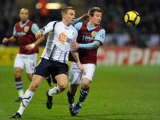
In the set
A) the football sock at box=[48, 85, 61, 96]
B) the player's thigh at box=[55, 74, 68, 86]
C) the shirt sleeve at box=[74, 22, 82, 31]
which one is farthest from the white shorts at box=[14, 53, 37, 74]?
the player's thigh at box=[55, 74, 68, 86]

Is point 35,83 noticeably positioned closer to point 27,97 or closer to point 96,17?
point 27,97

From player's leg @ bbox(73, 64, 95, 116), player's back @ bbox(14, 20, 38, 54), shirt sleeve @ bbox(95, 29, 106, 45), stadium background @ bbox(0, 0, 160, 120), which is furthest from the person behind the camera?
player's back @ bbox(14, 20, 38, 54)

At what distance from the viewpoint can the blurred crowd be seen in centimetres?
3728

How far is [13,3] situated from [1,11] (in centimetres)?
203

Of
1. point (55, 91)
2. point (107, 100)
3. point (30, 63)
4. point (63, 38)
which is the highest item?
point (63, 38)

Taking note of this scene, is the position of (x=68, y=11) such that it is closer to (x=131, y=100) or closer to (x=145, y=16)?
(x=131, y=100)

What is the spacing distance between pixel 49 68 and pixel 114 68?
65.7 ft

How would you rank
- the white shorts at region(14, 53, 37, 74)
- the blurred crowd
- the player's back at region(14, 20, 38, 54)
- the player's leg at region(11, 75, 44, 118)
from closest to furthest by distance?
1. the player's leg at region(11, 75, 44, 118)
2. the player's back at region(14, 20, 38, 54)
3. the white shorts at region(14, 53, 37, 74)
4. the blurred crowd

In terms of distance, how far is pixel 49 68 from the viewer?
13.2 meters

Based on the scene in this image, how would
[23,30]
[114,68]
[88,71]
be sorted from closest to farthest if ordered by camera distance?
1. [88,71]
2. [23,30]
3. [114,68]

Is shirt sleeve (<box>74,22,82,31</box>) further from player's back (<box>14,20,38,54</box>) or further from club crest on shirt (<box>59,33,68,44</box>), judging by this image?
player's back (<box>14,20,38,54</box>)

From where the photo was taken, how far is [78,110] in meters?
14.2

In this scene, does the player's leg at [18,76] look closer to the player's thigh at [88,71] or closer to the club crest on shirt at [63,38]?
the player's thigh at [88,71]

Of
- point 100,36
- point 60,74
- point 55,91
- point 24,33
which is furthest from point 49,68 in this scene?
point 24,33
